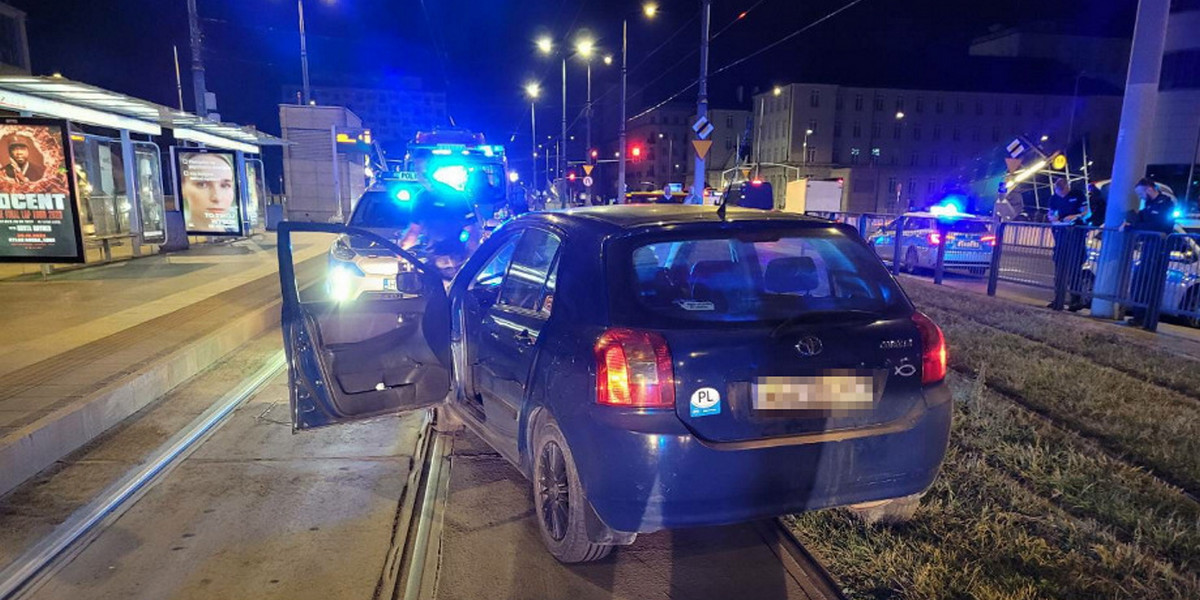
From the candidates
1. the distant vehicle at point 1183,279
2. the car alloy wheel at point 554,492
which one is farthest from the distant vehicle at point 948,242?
the car alloy wheel at point 554,492

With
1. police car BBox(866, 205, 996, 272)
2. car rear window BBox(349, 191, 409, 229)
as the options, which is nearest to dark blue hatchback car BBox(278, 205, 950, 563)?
car rear window BBox(349, 191, 409, 229)

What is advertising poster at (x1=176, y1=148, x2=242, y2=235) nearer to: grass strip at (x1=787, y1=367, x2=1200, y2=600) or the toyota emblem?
grass strip at (x1=787, y1=367, x2=1200, y2=600)

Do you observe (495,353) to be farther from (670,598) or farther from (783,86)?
(783,86)

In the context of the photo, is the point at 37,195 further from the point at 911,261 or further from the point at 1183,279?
the point at 911,261

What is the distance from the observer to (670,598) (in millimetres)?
3088

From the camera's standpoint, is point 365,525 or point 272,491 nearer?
point 365,525

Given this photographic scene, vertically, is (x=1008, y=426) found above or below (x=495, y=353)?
below

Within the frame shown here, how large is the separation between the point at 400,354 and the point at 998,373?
5164mm

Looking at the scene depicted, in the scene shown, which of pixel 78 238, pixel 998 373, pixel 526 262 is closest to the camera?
pixel 526 262

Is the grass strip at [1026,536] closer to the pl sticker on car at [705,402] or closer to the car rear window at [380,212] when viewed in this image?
the pl sticker on car at [705,402]

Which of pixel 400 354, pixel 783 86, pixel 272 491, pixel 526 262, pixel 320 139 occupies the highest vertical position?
pixel 783 86

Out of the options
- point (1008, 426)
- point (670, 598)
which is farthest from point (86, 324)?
point (1008, 426)

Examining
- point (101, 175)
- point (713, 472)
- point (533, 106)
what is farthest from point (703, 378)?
point (533, 106)

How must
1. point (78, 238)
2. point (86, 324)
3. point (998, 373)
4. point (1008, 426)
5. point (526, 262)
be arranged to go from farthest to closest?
point (78, 238) → point (86, 324) → point (998, 373) → point (1008, 426) → point (526, 262)
